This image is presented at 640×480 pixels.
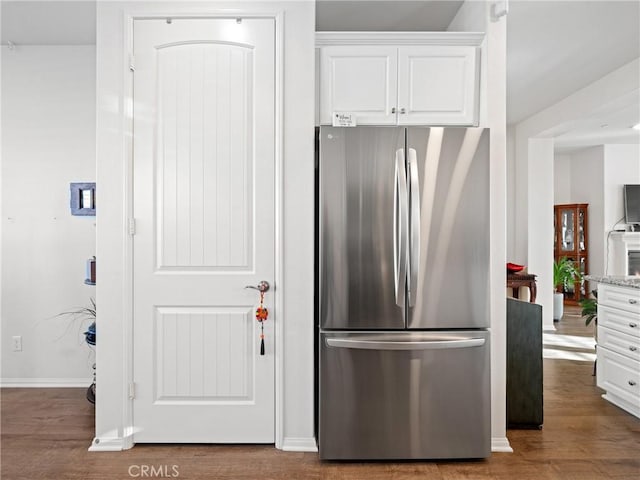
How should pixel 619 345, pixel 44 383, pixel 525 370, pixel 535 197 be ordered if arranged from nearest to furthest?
pixel 525 370 < pixel 619 345 < pixel 44 383 < pixel 535 197

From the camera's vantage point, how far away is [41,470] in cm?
233

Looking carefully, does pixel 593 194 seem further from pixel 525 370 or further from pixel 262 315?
pixel 262 315

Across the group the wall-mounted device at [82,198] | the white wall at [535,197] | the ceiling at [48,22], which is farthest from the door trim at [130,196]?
the white wall at [535,197]

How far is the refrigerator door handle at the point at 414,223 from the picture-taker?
2.39 metres

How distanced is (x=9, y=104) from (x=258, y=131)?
236cm

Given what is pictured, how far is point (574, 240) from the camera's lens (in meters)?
8.10

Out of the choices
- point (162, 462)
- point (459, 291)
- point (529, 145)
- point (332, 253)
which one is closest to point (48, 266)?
point (162, 462)

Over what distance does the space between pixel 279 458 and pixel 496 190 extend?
1911 millimetres

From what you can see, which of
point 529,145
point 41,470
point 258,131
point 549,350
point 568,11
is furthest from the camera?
point 529,145

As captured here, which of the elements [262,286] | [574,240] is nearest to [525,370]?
[262,286]

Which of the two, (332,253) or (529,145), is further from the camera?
(529,145)

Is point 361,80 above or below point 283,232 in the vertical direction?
above

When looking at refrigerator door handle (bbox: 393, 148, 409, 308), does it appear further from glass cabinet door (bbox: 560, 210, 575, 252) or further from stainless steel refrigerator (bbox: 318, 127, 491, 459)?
glass cabinet door (bbox: 560, 210, 575, 252)

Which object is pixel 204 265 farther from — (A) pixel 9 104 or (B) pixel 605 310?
(B) pixel 605 310
